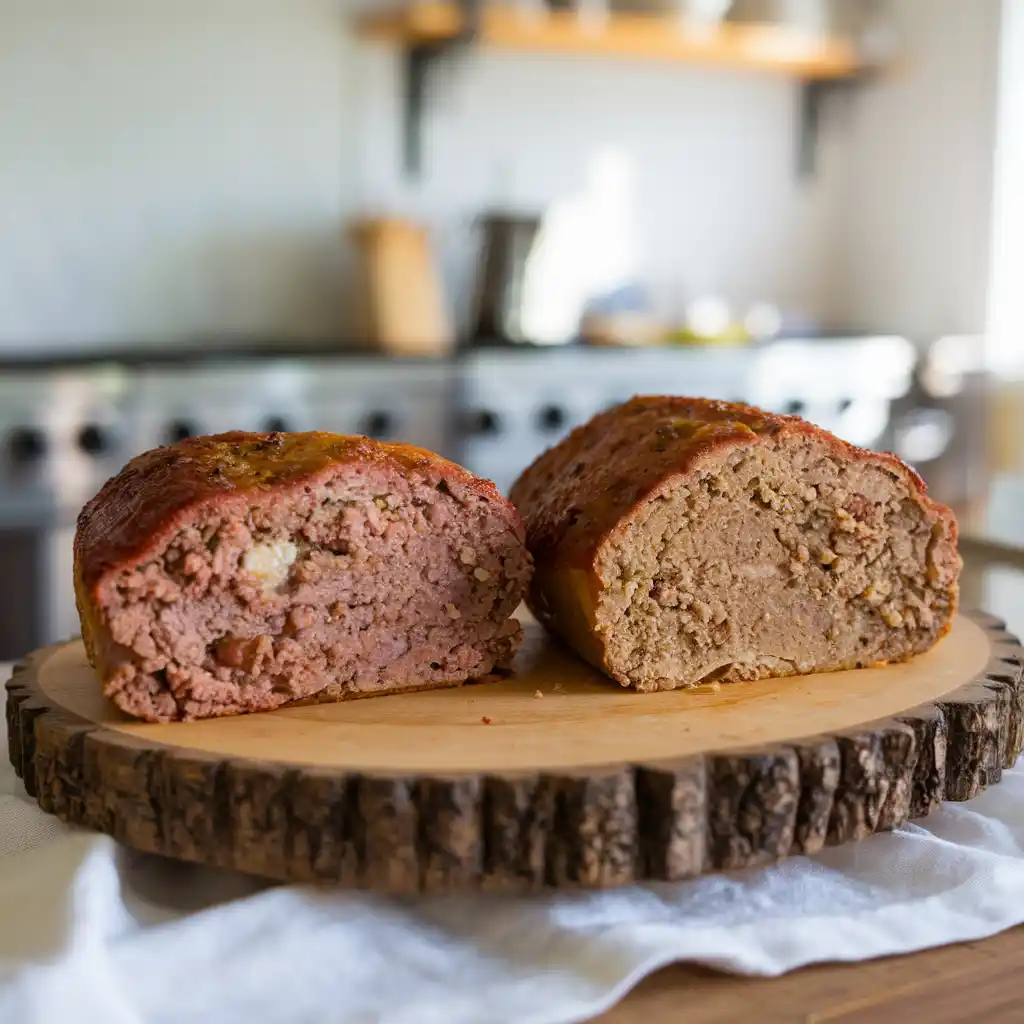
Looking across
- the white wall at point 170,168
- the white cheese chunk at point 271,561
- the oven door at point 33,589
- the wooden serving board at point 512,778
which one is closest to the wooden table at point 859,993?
the wooden serving board at point 512,778

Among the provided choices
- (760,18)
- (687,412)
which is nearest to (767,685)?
(687,412)

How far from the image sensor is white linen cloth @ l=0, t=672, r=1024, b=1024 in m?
1.04

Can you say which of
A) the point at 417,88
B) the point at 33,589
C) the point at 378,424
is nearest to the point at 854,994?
the point at 33,589

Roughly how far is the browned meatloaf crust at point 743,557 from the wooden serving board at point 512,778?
10cm

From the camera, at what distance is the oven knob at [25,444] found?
348cm

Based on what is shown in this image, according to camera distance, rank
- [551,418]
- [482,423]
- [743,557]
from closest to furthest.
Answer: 1. [743,557]
2. [482,423]
3. [551,418]

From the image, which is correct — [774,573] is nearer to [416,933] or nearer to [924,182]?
[416,933]

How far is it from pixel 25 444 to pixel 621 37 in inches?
105

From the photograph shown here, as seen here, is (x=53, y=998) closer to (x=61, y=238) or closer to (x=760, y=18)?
(x=61, y=238)

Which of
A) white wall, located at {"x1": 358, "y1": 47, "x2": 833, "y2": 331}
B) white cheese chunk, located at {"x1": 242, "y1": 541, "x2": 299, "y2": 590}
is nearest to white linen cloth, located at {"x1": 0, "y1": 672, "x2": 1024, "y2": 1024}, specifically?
white cheese chunk, located at {"x1": 242, "y1": 541, "x2": 299, "y2": 590}

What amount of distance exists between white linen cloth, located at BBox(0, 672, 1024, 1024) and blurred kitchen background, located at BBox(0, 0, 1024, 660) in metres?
2.18

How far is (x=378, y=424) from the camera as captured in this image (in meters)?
3.94

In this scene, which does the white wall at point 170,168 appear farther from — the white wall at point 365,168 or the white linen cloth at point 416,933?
the white linen cloth at point 416,933

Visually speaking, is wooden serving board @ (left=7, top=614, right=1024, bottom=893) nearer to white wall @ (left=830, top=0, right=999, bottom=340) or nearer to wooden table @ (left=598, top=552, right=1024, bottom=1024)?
wooden table @ (left=598, top=552, right=1024, bottom=1024)
